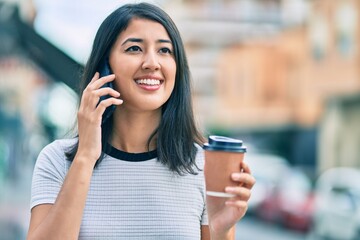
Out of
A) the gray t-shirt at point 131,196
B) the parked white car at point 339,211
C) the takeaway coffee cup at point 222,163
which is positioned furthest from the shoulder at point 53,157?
the parked white car at point 339,211

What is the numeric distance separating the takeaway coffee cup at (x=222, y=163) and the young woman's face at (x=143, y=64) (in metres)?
0.32

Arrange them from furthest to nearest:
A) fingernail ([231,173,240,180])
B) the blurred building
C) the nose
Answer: the blurred building → the nose → fingernail ([231,173,240,180])

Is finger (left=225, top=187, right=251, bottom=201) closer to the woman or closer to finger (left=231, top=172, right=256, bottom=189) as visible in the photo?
finger (left=231, top=172, right=256, bottom=189)

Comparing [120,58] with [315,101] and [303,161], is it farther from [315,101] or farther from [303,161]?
[303,161]

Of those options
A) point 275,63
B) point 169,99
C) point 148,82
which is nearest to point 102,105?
point 148,82

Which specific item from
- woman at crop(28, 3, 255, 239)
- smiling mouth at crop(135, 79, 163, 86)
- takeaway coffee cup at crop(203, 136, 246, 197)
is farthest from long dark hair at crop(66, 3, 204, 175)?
takeaway coffee cup at crop(203, 136, 246, 197)

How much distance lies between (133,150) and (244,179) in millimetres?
442

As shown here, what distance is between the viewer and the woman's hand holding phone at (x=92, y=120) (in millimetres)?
2092

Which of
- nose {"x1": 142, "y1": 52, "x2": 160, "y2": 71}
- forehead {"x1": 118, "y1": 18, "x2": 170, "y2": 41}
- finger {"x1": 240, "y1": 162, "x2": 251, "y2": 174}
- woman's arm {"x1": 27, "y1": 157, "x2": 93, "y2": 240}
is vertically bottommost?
woman's arm {"x1": 27, "y1": 157, "x2": 93, "y2": 240}

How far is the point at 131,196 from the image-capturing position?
2.21 metres

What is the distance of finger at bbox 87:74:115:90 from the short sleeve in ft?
0.76

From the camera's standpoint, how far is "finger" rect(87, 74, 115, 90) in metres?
2.13

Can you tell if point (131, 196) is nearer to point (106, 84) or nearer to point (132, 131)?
point (132, 131)

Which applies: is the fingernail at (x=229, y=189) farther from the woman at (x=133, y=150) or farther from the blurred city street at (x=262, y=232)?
the blurred city street at (x=262, y=232)
